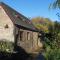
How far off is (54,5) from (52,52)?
9.27ft

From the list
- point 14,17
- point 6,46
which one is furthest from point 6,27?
point 6,46

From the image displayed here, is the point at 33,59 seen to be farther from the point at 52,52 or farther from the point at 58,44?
the point at 52,52

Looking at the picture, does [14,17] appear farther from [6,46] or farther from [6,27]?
[6,46]

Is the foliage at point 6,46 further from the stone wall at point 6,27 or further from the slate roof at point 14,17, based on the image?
the slate roof at point 14,17

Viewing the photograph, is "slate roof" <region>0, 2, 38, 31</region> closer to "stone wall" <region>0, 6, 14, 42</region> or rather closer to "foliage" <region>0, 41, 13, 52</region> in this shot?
"stone wall" <region>0, 6, 14, 42</region>

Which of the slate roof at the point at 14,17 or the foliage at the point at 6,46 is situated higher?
the slate roof at the point at 14,17

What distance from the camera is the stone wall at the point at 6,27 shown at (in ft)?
81.2

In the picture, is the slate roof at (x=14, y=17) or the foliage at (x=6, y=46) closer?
the foliage at (x=6, y=46)

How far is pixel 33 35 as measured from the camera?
31.8m

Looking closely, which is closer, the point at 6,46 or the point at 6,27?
the point at 6,46

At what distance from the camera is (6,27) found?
25047mm

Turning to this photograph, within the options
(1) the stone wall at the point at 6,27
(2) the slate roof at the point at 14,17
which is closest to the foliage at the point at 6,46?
(1) the stone wall at the point at 6,27

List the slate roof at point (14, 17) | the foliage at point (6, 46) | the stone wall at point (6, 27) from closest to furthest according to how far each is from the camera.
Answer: the foliage at point (6, 46)
the stone wall at point (6, 27)
the slate roof at point (14, 17)

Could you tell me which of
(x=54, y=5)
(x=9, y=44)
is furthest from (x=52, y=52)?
(x=9, y=44)
